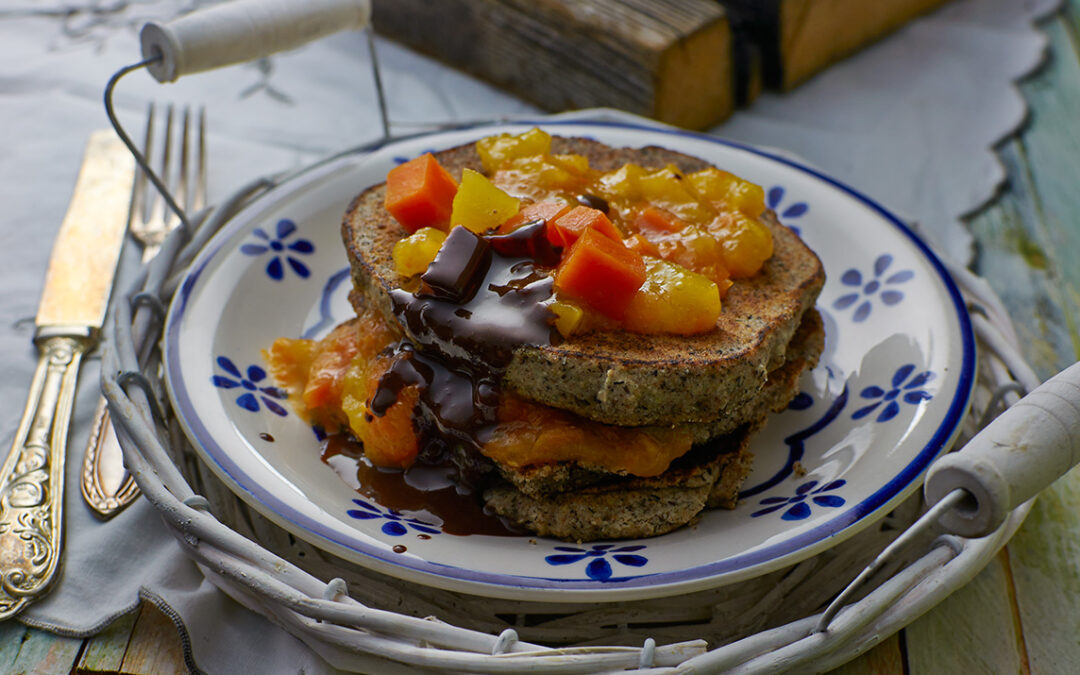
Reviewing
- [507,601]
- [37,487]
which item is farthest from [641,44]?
[37,487]

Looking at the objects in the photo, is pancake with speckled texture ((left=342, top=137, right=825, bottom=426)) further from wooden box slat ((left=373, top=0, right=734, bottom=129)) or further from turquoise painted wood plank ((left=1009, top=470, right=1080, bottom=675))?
wooden box slat ((left=373, top=0, right=734, bottom=129))

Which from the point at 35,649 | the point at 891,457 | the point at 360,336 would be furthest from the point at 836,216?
the point at 35,649

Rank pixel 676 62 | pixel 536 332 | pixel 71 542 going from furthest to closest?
pixel 676 62 → pixel 71 542 → pixel 536 332

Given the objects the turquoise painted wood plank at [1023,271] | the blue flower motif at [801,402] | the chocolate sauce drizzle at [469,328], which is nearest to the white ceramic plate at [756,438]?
the blue flower motif at [801,402]

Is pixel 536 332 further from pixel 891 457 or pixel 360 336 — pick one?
pixel 891 457

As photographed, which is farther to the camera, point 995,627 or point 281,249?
point 281,249

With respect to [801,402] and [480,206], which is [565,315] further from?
[801,402]

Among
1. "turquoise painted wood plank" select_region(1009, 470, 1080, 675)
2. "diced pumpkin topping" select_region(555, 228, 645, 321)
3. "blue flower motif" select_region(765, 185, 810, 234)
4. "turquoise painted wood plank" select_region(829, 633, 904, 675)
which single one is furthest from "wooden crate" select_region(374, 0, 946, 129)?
"turquoise painted wood plank" select_region(829, 633, 904, 675)
